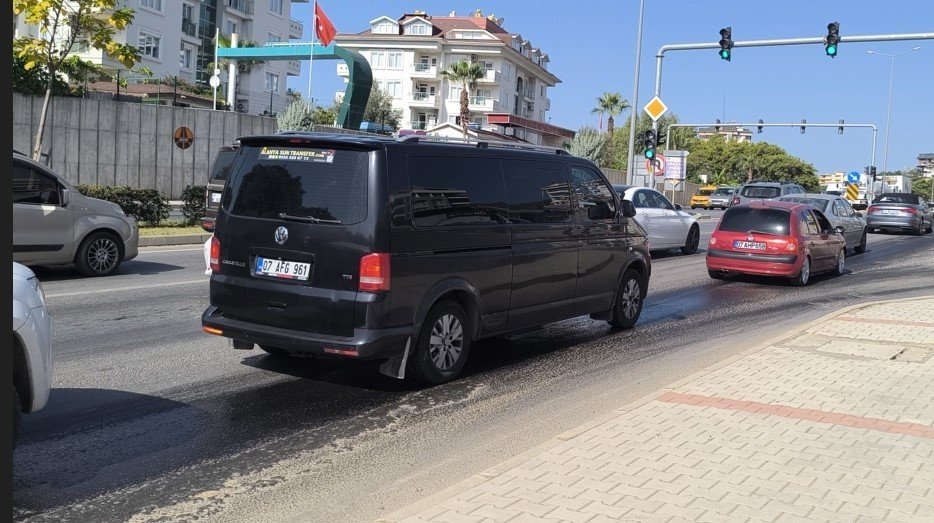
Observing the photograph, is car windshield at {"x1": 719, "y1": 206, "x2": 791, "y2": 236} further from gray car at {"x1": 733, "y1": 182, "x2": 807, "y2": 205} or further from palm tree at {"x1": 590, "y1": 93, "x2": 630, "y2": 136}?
palm tree at {"x1": 590, "y1": 93, "x2": 630, "y2": 136}

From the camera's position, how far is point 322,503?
471cm

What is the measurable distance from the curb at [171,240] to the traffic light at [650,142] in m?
16.8

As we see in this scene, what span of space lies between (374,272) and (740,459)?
2.89m

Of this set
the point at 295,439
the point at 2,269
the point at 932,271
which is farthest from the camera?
the point at 932,271

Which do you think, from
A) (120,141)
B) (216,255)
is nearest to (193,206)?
(120,141)

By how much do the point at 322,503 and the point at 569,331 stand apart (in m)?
6.00

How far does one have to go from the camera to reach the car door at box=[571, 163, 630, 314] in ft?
29.9

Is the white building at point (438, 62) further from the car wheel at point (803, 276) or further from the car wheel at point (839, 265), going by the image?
the car wheel at point (803, 276)

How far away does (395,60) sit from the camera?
84.1 meters

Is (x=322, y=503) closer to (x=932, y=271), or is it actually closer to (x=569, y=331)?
(x=569, y=331)

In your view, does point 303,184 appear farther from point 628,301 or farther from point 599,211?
point 628,301

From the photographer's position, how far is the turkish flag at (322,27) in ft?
108

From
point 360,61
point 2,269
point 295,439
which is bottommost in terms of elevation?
point 295,439

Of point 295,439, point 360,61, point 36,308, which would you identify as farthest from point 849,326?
point 360,61
